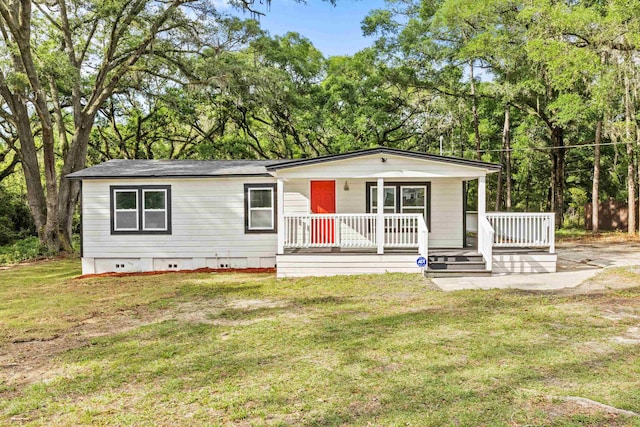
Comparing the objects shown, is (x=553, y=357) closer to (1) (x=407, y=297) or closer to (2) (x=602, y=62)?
(1) (x=407, y=297)

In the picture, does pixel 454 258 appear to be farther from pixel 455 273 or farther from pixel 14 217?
pixel 14 217

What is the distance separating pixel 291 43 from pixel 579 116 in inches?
591

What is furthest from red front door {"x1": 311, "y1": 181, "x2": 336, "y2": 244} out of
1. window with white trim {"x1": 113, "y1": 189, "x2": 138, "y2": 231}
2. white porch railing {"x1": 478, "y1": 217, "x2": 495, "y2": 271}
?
window with white trim {"x1": 113, "y1": 189, "x2": 138, "y2": 231}

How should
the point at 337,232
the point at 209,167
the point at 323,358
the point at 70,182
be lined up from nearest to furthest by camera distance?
1. the point at 323,358
2. the point at 337,232
3. the point at 209,167
4. the point at 70,182

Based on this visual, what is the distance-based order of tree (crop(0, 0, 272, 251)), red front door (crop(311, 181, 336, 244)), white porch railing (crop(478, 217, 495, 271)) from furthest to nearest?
tree (crop(0, 0, 272, 251)), red front door (crop(311, 181, 336, 244)), white porch railing (crop(478, 217, 495, 271))

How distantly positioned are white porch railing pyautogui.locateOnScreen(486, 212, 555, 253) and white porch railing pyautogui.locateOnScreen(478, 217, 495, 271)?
0.33m

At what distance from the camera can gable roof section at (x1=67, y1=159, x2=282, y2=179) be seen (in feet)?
39.5

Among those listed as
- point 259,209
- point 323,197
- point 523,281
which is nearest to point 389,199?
Answer: point 323,197

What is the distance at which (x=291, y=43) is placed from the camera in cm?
2428

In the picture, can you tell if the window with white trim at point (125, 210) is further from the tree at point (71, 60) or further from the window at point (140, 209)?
the tree at point (71, 60)

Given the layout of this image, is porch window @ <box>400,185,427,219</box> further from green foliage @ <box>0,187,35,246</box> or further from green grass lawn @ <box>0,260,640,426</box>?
green foliage @ <box>0,187,35,246</box>

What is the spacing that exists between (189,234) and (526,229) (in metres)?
8.88

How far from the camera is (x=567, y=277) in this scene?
9.62 m

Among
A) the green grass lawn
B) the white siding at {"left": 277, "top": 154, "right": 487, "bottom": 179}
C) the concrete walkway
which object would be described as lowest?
the green grass lawn
